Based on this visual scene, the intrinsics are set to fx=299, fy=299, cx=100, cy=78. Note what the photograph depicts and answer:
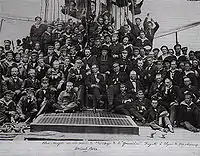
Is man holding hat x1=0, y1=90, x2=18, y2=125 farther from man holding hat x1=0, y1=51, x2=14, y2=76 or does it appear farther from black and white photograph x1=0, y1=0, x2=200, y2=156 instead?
man holding hat x1=0, y1=51, x2=14, y2=76

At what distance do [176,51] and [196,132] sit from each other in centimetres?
38

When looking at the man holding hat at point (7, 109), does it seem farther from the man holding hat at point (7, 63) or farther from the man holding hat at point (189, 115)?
the man holding hat at point (189, 115)

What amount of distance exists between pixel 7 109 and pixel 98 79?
0.42 m

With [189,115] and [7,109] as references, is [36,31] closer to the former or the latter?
[7,109]

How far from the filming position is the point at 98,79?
133 cm

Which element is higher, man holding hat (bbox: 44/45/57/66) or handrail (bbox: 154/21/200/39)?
handrail (bbox: 154/21/200/39)

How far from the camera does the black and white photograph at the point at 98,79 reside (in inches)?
50.8

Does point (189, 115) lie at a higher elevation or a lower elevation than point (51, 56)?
lower

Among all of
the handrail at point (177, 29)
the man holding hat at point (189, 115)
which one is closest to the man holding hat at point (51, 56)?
the handrail at point (177, 29)

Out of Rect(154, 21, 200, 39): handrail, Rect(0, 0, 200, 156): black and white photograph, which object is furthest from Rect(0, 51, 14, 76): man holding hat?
Rect(154, 21, 200, 39): handrail

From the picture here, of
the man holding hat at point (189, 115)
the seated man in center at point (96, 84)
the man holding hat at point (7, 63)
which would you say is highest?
the man holding hat at point (7, 63)

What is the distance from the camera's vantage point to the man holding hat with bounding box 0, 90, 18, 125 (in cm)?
129

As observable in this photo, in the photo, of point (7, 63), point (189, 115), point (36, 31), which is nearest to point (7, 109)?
point (7, 63)

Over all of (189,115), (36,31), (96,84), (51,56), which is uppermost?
(36,31)
